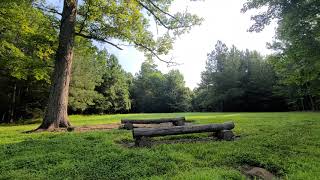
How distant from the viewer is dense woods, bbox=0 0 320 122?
1195cm

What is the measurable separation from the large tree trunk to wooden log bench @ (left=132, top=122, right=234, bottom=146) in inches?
234

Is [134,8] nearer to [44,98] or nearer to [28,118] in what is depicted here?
[44,98]

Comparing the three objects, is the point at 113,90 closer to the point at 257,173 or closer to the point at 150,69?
the point at 150,69

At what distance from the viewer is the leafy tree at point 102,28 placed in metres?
12.6

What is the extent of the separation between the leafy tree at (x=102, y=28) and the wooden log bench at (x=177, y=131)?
6128 mm

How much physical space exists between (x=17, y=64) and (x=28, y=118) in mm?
16210

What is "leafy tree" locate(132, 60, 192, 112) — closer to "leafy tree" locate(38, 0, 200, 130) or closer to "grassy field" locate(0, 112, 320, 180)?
"leafy tree" locate(38, 0, 200, 130)

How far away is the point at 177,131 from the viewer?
8008 millimetres

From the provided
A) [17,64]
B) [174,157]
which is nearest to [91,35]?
[17,64]

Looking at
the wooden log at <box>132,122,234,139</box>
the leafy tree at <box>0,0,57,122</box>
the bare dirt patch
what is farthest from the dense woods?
the bare dirt patch

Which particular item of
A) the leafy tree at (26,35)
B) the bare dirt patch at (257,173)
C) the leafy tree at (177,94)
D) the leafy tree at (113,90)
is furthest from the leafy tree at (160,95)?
the bare dirt patch at (257,173)

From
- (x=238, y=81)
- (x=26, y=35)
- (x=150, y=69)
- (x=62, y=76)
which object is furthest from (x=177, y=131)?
(x=238, y=81)

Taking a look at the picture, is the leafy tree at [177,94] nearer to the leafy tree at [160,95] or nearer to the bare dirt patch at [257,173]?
the leafy tree at [160,95]

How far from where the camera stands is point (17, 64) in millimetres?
16531
